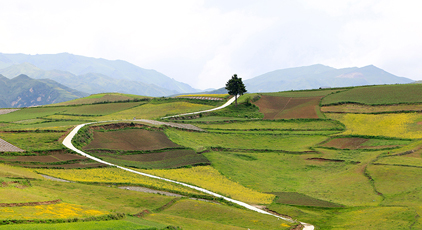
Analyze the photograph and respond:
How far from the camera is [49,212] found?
24.5 metres

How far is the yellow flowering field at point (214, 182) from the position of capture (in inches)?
1677

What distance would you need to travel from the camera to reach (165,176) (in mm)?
49375

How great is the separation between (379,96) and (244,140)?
5932 centimetres

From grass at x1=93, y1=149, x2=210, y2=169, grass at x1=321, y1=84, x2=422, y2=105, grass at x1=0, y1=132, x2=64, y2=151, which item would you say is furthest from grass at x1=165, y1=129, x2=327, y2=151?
grass at x1=321, y1=84, x2=422, y2=105

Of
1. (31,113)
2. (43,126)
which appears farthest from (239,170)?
(31,113)

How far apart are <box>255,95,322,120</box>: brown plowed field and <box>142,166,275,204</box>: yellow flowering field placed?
53670 millimetres

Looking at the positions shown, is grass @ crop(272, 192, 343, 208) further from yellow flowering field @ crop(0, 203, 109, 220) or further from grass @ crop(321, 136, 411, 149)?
grass @ crop(321, 136, 411, 149)

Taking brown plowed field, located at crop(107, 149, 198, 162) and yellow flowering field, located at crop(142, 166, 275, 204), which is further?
brown plowed field, located at crop(107, 149, 198, 162)

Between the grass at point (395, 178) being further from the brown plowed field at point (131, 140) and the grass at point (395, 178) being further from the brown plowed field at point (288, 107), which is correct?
the brown plowed field at point (288, 107)

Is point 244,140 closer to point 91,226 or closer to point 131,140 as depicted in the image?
point 131,140

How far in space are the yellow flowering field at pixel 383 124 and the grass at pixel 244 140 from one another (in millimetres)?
11950

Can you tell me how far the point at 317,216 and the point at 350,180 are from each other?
15.6 metres

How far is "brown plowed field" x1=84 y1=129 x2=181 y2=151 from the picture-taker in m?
63.1

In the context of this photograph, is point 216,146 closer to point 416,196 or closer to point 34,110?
point 416,196
